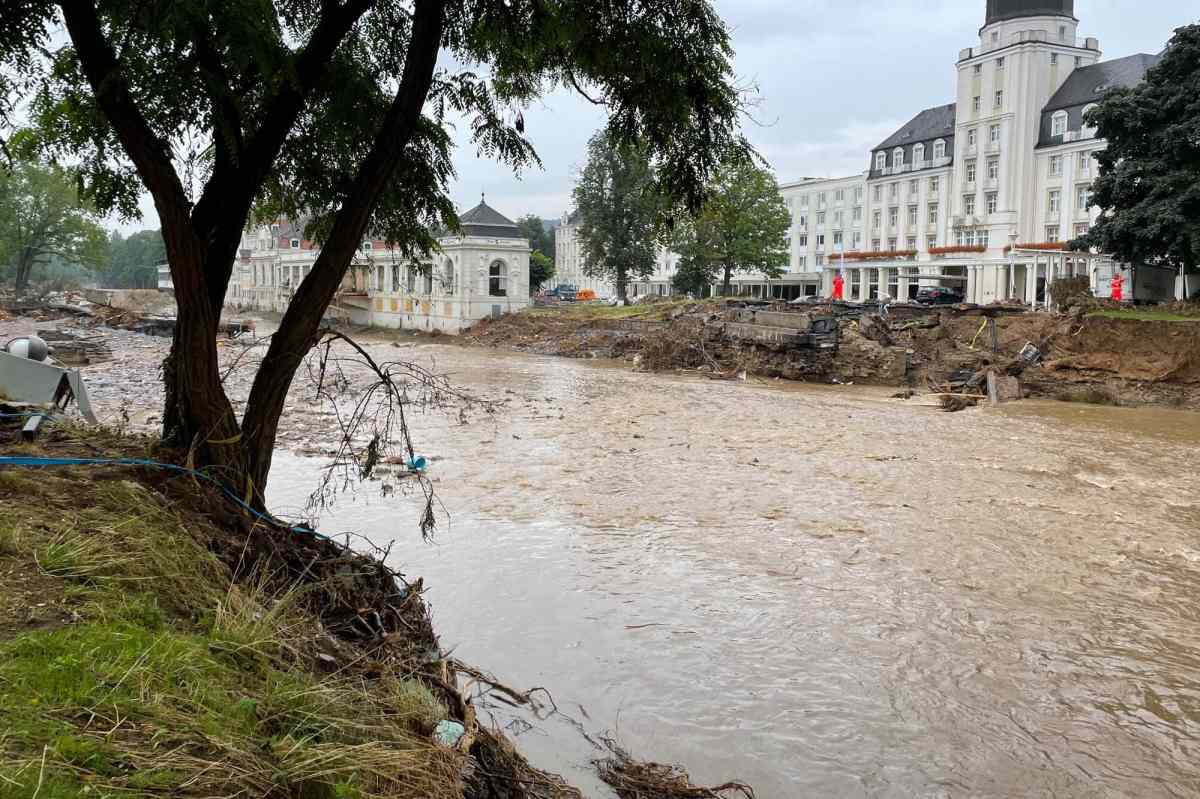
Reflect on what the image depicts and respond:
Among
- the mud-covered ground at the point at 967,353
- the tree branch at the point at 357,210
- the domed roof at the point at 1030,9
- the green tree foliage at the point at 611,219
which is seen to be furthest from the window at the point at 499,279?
the tree branch at the point at 357,210

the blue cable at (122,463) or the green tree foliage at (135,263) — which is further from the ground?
the green tree foliage at (135,263)

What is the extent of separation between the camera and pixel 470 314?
63.2m

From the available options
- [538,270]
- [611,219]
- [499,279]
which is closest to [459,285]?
[499,279]

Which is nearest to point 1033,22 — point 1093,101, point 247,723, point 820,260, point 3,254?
point 1093,101

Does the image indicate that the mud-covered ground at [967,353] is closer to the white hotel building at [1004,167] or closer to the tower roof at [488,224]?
the white hotel building at [1004,167]

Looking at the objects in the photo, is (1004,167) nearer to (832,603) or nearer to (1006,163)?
(1006,163)

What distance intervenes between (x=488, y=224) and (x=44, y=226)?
1520 inches

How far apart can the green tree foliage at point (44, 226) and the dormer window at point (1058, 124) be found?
230 feet

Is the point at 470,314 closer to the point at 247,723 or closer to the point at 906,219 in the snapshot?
the point at 906,219

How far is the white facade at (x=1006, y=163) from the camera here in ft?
177

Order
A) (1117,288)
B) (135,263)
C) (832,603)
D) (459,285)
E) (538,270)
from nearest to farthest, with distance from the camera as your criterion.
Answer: (832,603)
(1117,288)
(459,285)
(538,270)
(135,263)

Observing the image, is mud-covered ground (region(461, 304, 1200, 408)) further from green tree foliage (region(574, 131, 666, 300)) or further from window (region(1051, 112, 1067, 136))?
window (region(1051, 112, 1067, 136))

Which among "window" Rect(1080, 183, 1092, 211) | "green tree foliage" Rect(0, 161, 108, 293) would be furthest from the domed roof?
"green tree foliage" Rect(0, 161, 108, 293)

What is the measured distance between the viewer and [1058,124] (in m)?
55.2
